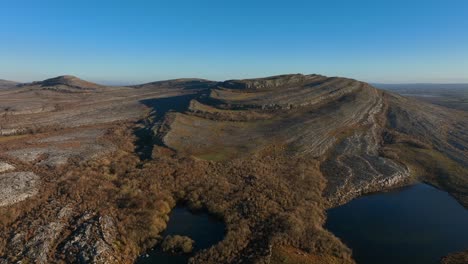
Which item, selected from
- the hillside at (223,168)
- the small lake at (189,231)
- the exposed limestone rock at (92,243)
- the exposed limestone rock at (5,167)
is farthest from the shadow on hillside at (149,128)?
the exposed limestone rock at (92,243)

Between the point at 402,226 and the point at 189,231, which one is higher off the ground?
the point at 189,231

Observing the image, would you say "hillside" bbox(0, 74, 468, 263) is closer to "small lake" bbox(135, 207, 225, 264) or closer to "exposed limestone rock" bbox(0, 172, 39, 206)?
"exposed limestone rock" bbox(0, 172, 39, 206)

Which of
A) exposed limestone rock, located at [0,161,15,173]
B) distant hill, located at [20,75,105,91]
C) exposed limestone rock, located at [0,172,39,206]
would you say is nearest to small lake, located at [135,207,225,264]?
exposed limestone rock, located at [0,172,39,206]

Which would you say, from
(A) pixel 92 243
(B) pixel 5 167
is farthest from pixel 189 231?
(B) pixel 5 167

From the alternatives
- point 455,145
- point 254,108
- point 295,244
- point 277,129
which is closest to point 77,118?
point 254,108

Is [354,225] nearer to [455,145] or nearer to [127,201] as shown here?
[127,201]

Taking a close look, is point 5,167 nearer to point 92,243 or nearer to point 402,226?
point 92,243

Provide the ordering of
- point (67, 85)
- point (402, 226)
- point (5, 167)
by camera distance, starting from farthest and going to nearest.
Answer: point (67, 85)
point (5, 167)
point (402, 226)
